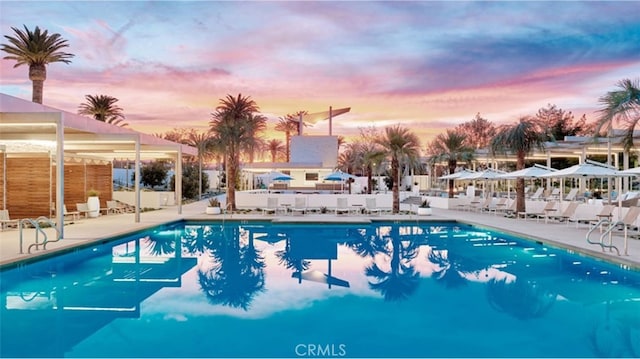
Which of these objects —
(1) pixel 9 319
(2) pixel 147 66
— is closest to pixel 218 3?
(2) pixel 147 66

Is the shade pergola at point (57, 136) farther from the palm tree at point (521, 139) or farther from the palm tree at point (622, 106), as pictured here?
the palm tree at point (622, 106)

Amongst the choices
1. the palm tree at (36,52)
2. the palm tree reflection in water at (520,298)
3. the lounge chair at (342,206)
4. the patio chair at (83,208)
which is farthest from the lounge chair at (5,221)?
the palm tree reflection in water at (520,298)

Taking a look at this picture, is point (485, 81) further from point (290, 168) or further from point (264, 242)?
point (290, 168)

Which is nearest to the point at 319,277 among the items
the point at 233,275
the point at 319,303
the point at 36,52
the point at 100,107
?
the point at 233,275

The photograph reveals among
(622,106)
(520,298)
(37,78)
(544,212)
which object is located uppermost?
(37,78)

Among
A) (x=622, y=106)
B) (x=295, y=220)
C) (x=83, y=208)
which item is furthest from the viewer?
(x=83, y=208)

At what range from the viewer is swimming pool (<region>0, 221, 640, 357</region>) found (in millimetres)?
5684

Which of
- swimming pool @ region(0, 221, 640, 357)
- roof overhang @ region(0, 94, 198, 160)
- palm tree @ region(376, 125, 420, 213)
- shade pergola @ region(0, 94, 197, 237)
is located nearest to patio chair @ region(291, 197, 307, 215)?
palm tree @ region(376, 125, 420, 213)

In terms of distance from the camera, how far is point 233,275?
9656mm

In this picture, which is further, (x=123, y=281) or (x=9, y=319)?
(x=123, y=281)

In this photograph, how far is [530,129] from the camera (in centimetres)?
1873

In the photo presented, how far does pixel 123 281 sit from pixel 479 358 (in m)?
6.72

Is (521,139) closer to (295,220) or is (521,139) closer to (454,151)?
(454,151)

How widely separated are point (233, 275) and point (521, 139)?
14.0 metres
